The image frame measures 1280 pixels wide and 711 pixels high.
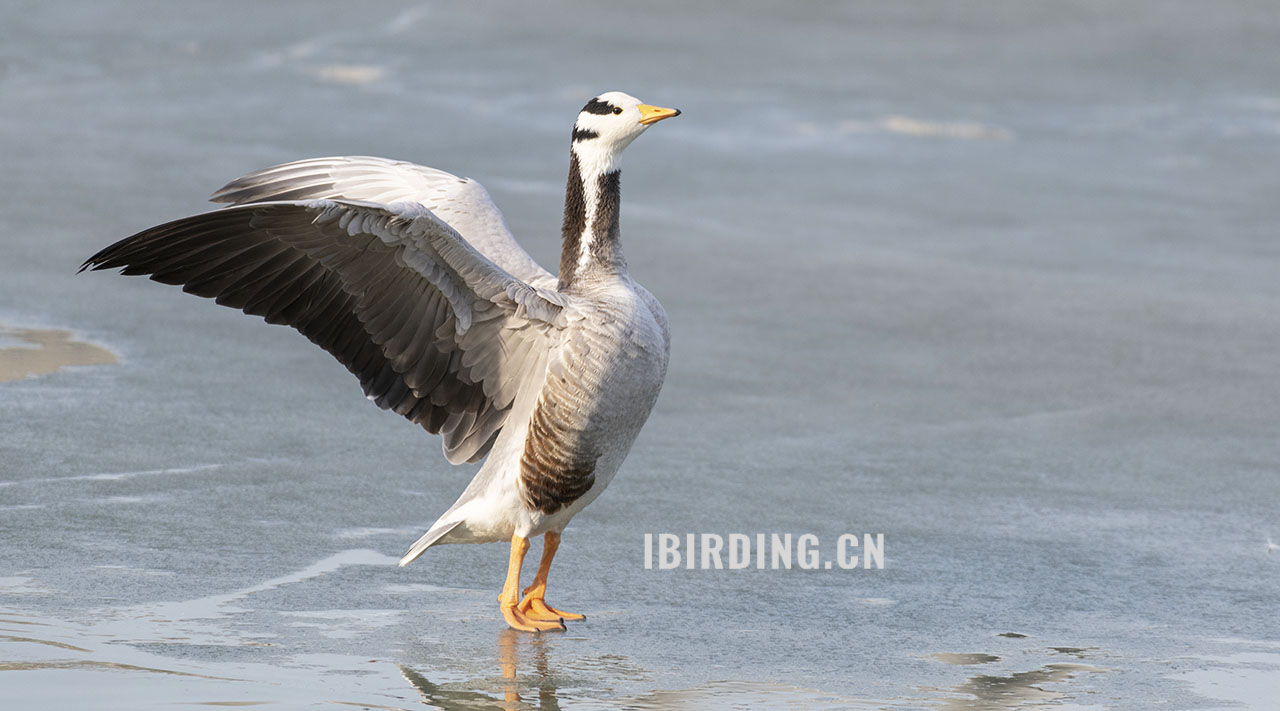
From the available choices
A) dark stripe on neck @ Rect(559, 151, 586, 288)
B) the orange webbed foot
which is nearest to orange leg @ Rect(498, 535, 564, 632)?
the orange webbed foot

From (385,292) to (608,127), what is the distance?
947 mm

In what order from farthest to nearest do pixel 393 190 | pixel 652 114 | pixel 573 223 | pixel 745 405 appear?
pixel 745 405 < pixel 393 190 < pixel 573 223 < pixel 652 114

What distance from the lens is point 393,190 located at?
22.2 ft

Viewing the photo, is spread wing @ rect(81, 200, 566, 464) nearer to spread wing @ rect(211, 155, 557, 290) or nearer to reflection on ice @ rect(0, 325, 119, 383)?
spread wing @ rect(211, 155, 557, 290)

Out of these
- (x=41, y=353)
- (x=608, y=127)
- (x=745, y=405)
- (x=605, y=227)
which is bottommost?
(x=745, y=405)

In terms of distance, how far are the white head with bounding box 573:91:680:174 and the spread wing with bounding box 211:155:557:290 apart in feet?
2.05

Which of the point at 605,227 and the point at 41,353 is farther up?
the point at 605,227

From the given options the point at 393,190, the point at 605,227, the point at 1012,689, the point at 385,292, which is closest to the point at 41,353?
the point at 393,190

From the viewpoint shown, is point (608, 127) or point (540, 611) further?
point (608, 127)

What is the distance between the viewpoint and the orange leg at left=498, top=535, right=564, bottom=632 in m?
5.30

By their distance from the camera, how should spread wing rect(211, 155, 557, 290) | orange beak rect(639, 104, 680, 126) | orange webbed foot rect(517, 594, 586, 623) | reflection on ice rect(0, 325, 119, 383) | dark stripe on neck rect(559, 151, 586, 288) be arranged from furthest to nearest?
reflection on ice rect(0, 325, 119, 383)
spread wing rect(211, 155, 557, 290)
dark stripe on neck rect(559, 151, 586, 288)
orange beak rect(639, 104, 680, 126)
orange webbed foot rect(517, 594, 586, 623)

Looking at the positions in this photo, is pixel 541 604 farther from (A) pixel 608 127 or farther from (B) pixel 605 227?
(A) pixel 608 127

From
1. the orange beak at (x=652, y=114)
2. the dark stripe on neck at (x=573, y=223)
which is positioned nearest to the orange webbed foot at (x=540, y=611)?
the dark stripe on neck at (x=573, y=223)

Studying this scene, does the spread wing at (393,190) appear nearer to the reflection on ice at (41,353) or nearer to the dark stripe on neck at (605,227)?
the dark stripe on neck at (605,227)
